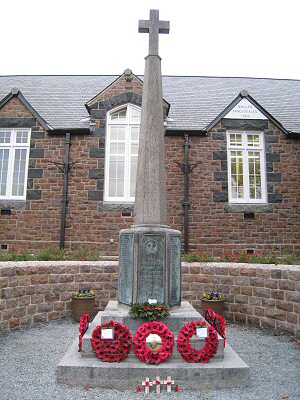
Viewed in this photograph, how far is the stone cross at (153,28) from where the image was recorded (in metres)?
5.48

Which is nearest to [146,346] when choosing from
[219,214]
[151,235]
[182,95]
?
[151,235]

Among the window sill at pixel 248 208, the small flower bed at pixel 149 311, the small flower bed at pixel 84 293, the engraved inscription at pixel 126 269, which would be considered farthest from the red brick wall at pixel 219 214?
the small flower bed at pixel 149 311

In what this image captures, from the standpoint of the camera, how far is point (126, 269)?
4824 mm

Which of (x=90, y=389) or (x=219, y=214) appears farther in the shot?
(x=219, y=214)

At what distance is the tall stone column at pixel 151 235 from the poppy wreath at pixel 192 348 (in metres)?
0.63

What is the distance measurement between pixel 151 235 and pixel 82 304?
10.2ft

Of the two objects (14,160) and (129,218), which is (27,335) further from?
(14,160)

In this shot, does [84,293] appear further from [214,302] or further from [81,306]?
[214,302]

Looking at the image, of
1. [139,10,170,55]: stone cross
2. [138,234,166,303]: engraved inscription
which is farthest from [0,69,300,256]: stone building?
[138,234,166,303]: engraved inscription

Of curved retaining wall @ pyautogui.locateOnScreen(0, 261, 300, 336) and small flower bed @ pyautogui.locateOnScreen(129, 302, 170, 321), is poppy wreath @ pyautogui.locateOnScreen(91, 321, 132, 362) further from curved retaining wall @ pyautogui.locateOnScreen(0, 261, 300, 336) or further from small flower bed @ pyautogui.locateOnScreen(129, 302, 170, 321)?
curved retaining wall @ pyautogui.locateOnScreen(0, 261, 300, 336)

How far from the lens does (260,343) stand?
556 cm

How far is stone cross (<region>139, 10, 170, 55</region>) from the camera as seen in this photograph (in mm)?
5477

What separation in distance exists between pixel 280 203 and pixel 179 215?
142 inches

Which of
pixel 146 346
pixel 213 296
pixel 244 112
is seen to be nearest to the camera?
pixel 146 346
